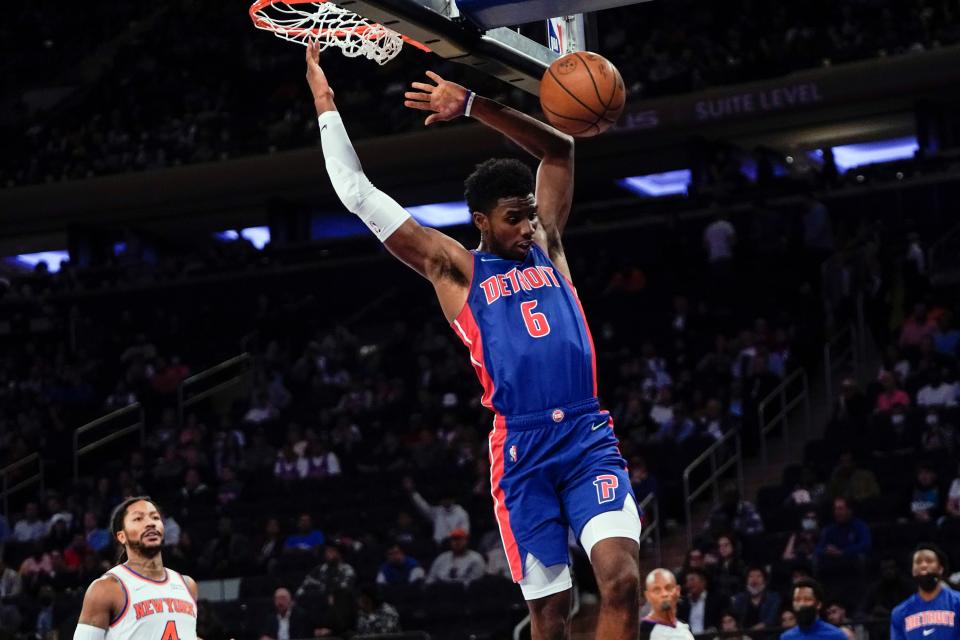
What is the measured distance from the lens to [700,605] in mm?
12578

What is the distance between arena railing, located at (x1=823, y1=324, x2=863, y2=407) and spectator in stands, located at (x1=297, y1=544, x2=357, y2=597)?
21.3ft

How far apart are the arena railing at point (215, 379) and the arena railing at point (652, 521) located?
895 centimetres

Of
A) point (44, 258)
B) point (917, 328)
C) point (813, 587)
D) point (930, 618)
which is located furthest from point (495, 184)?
point (44, 258)

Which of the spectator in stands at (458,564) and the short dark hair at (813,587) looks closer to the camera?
the short dark hair at (813,587)

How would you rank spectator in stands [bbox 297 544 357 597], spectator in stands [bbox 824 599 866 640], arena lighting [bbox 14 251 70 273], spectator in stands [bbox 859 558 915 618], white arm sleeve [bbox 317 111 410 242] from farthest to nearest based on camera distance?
arena lighting [bbox 14 251 70 273]
spectator in stands [bbox 297 544 357 597]
spectator in stands [bbox 859 558 915 618]
spectator in stands [bbox 824 599 866 640]
white arm sleeve [bbox 317 111 410 242]

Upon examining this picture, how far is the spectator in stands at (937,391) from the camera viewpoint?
15.3 meters

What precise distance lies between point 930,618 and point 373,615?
4981 mm

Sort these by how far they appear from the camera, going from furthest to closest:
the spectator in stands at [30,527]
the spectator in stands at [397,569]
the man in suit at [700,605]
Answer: the spectator in stands at [30,527], the spectator in stands at [397,569], the man in suit at [700,605]

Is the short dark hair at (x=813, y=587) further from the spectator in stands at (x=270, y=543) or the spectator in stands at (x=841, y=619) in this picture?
the spectator in stands at (x=270, y=543)

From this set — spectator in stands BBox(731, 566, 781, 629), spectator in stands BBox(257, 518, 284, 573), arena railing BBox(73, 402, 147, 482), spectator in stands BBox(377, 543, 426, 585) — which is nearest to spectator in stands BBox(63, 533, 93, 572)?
spectator in stands BBox(257, 518, 284, 573)

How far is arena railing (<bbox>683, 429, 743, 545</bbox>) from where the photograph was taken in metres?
15.5

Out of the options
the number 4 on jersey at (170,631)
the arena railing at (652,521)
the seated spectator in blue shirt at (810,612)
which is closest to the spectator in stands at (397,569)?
the arena railing at (652,521)

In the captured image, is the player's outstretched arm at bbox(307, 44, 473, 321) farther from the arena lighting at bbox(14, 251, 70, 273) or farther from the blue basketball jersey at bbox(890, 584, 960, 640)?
the arena lighting at bbox(14, 251, 70, 273)

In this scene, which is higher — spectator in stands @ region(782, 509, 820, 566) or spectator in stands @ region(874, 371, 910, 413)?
spectator in stands @ region(874, 371, 910, 413)
